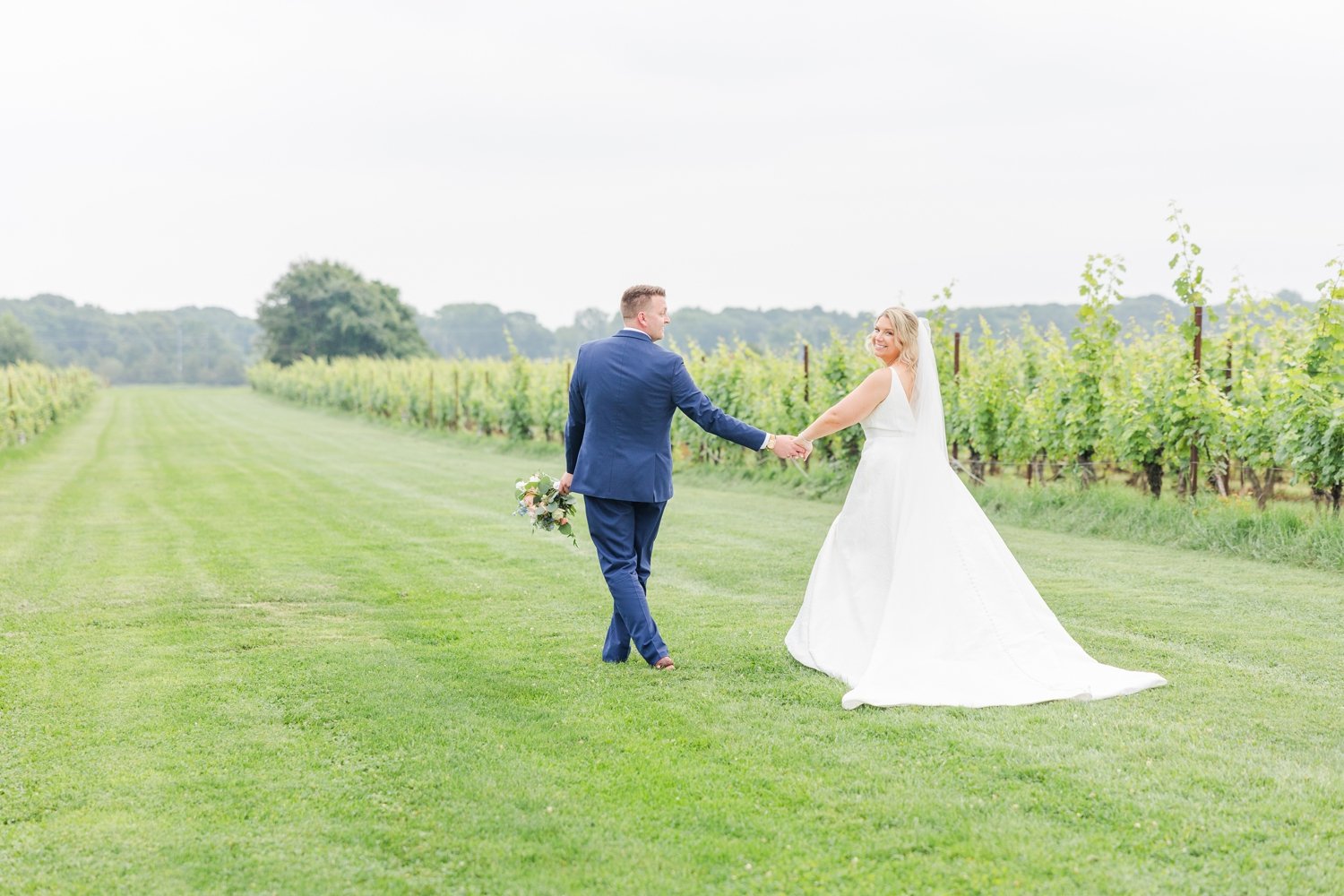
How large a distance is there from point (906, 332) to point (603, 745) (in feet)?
8.27

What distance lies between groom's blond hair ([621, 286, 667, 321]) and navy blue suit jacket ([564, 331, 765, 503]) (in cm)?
10

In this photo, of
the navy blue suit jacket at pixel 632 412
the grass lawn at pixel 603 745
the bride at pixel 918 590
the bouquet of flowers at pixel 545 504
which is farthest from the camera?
the bouquet of flowers at pixel 545 504

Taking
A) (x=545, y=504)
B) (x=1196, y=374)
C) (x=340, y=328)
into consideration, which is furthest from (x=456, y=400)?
(x=340, y=328)

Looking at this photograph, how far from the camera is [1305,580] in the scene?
8.17 m

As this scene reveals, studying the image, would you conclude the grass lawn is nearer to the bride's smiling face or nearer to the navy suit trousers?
the navy suit trousers

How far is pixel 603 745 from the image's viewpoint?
451 cm

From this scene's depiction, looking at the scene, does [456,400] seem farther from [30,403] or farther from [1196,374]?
[1196,374]

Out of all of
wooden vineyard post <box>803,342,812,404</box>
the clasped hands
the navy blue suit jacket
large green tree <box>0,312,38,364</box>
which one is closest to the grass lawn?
the navy blue suit jacket

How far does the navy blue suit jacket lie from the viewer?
5672 mm

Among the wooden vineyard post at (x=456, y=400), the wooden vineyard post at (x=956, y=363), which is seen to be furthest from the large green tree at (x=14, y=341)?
the wooden vineyard post at (x=956, y=363)

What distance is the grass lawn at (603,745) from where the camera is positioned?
11.2ft

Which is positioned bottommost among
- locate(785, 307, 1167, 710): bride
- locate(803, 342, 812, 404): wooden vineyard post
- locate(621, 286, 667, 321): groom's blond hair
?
locate(785, 307, 1167, 710): bride

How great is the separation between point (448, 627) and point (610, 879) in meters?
3.69

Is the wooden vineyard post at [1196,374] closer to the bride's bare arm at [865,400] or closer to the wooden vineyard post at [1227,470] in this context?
the wooden vineyard post at [1227,470]
